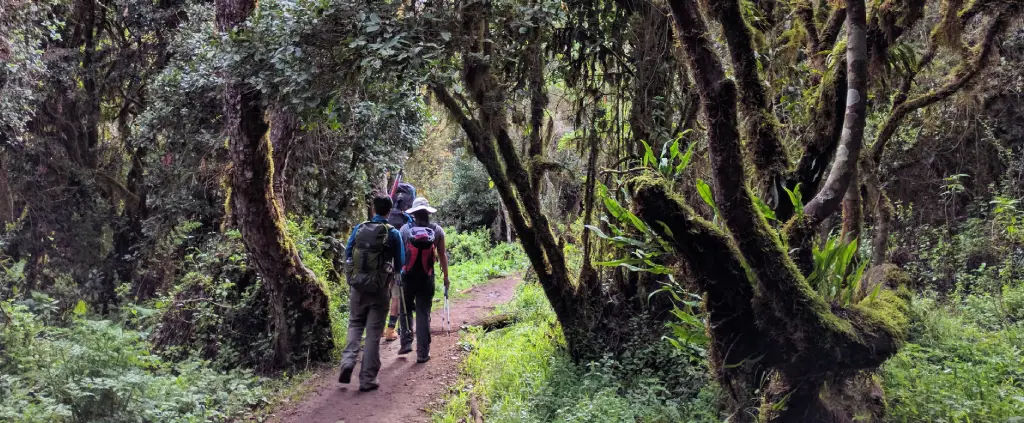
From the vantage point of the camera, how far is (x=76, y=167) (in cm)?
1345

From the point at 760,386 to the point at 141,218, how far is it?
14.5 metres

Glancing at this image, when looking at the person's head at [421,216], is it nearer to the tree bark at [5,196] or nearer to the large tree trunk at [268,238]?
the large tree trunk at [268,238]

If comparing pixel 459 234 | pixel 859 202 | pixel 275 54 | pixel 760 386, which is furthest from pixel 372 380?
pixel 459 234

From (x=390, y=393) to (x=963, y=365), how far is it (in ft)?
18.4

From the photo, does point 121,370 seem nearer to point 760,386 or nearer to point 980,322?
point 760,386

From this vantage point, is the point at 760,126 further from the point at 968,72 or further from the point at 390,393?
the point at 390,393

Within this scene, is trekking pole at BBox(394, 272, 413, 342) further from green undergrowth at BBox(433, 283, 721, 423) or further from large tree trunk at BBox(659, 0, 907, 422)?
large tree trunk at BBox(659, 0, 907, 422)

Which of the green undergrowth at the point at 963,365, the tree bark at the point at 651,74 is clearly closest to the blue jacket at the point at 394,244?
the tree bark at the point at 651,74

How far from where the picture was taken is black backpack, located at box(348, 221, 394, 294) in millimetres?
6602

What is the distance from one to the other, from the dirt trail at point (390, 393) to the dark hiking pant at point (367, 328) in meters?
0.26

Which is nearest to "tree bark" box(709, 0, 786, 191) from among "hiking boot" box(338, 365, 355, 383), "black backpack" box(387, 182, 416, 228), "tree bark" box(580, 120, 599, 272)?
"tree bark" box(580, 120, 599, 272)

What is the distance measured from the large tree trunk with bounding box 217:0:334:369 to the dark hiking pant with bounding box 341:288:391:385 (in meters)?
1.29

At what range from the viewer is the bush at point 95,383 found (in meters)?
4.87

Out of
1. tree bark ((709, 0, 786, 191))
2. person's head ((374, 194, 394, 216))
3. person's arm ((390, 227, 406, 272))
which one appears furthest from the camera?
person's arm ((390, 227, 406, 272))
